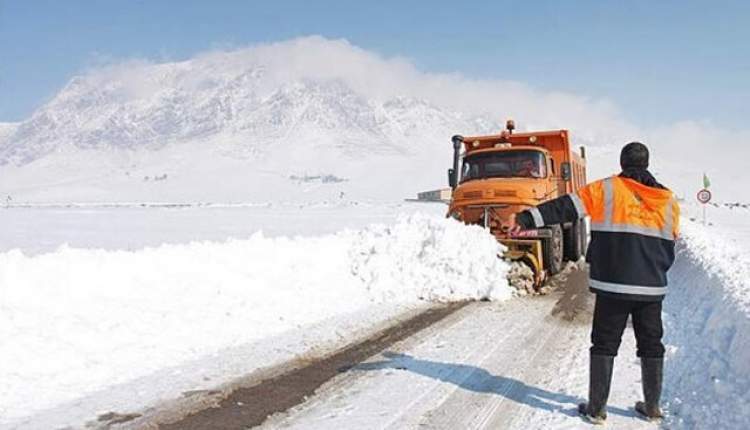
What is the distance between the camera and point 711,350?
5629 mm

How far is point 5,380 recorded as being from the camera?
5500mm

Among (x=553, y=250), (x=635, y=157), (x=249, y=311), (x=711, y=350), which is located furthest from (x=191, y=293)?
(x=553, y=250)

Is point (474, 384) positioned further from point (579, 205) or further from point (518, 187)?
point (518, 187)

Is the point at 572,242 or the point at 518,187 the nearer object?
the point at 518,187

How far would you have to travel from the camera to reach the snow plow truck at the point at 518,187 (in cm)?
1067

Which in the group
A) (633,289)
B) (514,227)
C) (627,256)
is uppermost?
(514,227)

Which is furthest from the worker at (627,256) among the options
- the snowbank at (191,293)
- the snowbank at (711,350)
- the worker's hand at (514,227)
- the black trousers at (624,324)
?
the snowbank at (191,293)

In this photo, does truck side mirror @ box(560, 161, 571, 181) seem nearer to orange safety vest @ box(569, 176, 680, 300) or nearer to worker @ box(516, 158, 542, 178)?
worker @ box(516, 158, 542, 178)

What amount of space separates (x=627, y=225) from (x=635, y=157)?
19.0 inches

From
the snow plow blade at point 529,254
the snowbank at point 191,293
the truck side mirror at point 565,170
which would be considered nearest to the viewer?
the snowbank at point 191,293

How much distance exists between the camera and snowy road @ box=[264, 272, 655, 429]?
4.66 metres

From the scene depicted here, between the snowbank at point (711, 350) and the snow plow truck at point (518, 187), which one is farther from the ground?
the snow plow truck at point (518, 187)

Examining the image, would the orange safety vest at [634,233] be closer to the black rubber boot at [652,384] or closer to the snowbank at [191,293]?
the black rubber boot at [652,384]

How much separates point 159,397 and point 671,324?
565cm
